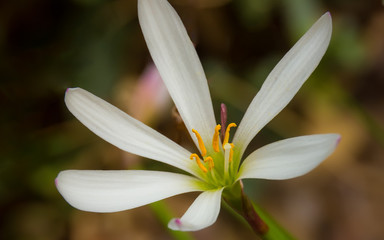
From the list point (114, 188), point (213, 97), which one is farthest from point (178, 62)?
point (213, 97)

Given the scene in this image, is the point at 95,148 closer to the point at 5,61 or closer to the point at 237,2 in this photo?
the point at 5,61

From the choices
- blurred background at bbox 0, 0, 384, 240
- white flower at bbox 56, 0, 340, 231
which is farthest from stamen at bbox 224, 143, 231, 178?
blurred background at bbox 0, 0, 384, 240

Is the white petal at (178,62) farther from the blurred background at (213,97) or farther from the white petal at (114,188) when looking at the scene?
the blurred background at (213,97)

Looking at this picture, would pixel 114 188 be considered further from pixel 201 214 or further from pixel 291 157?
pixel 291 157

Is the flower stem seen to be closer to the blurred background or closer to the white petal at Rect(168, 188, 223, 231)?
the white petal at Rect(168, 188, 223, 231)

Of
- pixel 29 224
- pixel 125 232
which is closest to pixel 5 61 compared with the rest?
pixel 29 224

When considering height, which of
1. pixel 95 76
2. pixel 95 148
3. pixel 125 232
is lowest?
pixel 125 232

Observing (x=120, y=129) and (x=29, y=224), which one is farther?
(x=29, y=224)
